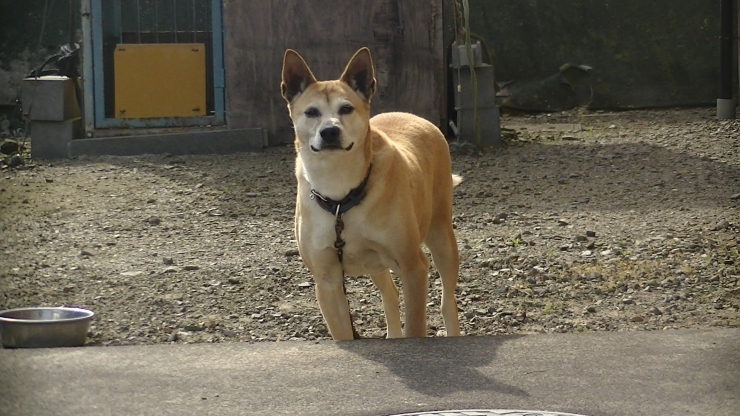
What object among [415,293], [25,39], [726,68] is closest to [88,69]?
[25,39]

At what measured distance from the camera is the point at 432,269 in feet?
21.5

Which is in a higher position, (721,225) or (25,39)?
(25,39)

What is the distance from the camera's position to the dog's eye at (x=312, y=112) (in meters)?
4.80

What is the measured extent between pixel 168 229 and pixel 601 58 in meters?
8.18

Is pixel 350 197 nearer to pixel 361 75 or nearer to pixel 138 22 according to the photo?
pixel 361 75

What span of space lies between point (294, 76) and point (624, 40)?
987 cm

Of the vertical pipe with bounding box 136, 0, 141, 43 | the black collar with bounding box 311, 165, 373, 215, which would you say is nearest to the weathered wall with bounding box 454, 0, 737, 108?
the vertical pipe with bounding box 136, 0, 141, 43

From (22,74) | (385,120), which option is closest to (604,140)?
(385,120)

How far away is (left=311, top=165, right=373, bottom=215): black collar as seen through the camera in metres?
4.69

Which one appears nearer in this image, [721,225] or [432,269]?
[432,269]

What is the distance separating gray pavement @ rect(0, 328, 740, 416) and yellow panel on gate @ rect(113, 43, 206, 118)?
22.2ft

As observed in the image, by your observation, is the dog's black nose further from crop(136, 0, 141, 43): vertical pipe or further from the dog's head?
crop(136, 0, 141, 43): vertical pipe

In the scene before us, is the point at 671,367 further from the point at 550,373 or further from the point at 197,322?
the point at 197,322

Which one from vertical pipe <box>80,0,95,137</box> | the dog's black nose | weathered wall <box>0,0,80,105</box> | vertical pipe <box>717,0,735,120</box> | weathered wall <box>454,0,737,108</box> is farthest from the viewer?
weathered wall <box>454,0,737,108</box>
